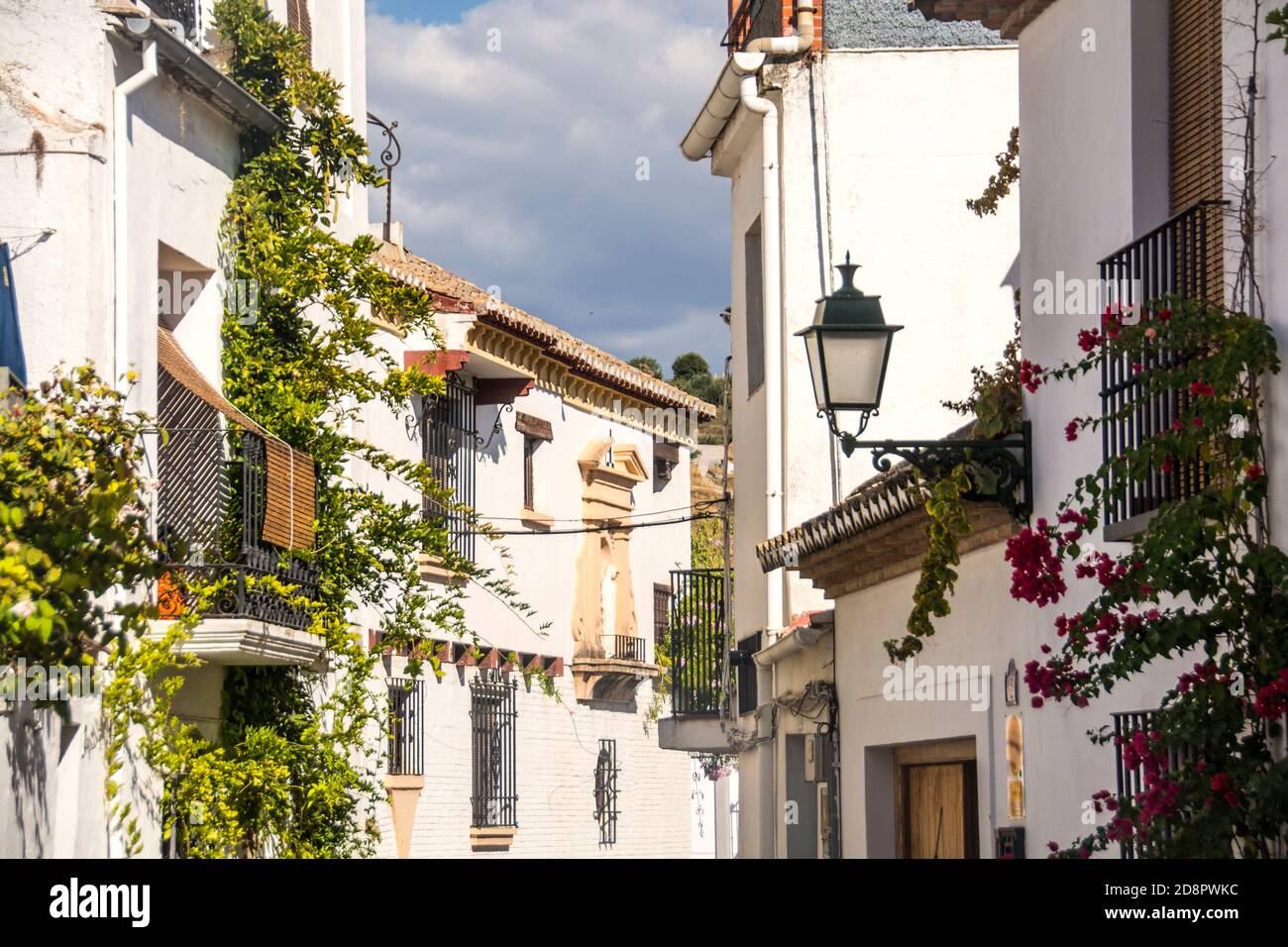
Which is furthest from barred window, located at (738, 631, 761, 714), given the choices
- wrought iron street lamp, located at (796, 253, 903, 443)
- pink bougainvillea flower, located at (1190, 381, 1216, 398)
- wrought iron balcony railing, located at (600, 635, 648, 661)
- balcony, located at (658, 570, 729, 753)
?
pink bougainvillea flower, located at (1190, 381, 1216, 398)

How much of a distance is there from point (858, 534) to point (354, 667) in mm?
3990

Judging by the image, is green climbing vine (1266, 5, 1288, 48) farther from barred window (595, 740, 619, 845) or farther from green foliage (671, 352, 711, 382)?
green foliage (671, 352, 711, 382)

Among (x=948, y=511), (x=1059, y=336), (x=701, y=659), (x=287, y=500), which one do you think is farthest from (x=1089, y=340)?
(x=701, y=659)

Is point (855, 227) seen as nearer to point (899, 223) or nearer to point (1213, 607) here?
point (899, 223)

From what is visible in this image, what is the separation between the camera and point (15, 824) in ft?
A: 30.1

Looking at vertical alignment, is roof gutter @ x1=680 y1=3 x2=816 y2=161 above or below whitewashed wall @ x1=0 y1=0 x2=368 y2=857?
above

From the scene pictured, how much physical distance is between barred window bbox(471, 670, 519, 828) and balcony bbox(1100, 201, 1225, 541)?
1594cm

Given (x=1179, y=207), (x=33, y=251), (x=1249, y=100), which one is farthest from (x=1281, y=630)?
(x=33, y=251)

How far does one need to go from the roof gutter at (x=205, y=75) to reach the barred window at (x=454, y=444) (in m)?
8.13

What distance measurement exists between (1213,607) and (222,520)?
8.13 m

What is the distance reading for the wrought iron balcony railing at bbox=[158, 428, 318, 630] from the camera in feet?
40.5

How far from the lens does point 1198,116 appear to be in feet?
25.3

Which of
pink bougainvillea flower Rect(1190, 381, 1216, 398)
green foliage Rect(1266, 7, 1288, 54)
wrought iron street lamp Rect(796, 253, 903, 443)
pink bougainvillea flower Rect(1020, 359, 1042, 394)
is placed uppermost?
green foliage Rect(1266, 7, 1288, 54)

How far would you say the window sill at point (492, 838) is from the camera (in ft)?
73.0
